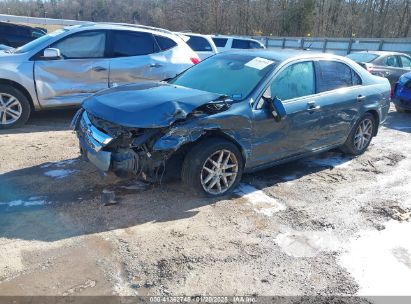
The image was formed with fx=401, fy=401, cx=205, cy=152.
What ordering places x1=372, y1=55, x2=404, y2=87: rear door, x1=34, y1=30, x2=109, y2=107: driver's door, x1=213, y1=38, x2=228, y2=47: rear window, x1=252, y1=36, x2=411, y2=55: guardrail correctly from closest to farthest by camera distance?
x1=34, y1=30, x2=109, y2=107: driver's door
x1=372, y1=55, x2=404, y2=87: rear door
x1=213, y1=38, x2=228, y2=47: rear window
x1=252, y1=36, x2=411, y2=55: guardrail

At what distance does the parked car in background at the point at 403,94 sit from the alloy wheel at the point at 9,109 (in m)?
8.71

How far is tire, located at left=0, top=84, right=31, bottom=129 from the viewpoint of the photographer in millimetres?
6664

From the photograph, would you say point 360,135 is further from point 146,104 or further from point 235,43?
point 235,43

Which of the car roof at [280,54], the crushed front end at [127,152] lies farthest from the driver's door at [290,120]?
the crushed front end at [127,152]

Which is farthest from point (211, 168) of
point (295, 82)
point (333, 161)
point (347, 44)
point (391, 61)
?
point (347, 44)

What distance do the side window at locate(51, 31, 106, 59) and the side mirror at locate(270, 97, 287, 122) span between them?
13.1ft

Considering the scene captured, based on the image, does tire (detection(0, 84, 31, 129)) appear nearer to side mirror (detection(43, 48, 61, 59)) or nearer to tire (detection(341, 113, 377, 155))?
side mirror (detection(43, 48, 61, 59))

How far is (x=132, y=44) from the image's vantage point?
771 centimetres

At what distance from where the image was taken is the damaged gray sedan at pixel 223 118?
4.10 metres

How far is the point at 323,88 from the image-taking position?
5477 millimetres

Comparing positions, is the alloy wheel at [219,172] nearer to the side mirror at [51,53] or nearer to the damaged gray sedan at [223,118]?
the damaged gray sedan at [223,118]

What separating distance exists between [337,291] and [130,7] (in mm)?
67540

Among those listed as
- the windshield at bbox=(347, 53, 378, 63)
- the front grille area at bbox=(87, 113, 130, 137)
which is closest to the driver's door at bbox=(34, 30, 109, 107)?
the front grille area at bbox=(87, 113, 130, 137)

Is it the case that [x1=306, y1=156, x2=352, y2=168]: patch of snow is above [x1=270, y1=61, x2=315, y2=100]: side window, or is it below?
below
